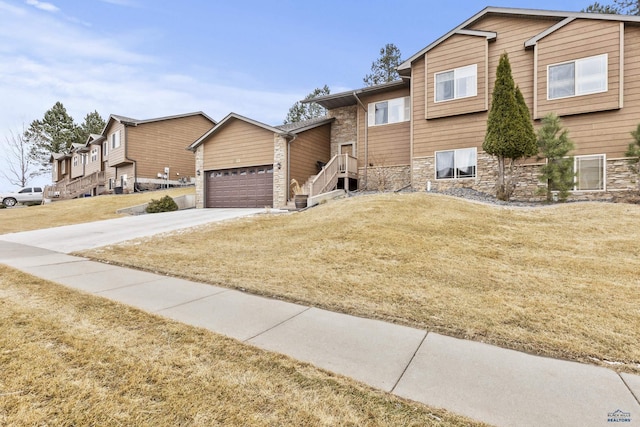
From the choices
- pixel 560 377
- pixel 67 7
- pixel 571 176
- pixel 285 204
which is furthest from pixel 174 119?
pixel 560 377

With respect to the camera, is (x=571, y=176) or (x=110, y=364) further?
(x=571, y=176)

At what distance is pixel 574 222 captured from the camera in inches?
307

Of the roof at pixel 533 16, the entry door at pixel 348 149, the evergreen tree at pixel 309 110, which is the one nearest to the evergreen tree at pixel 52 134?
the evergreen tree at pixel 309 110

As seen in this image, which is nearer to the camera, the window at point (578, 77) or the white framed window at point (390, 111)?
the window at point (578, 77)

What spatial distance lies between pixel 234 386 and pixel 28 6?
18.4m

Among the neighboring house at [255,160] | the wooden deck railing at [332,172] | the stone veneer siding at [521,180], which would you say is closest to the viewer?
the stone veneer siding at [521,180]

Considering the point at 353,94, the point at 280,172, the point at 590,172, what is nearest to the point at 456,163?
the point at 590,172

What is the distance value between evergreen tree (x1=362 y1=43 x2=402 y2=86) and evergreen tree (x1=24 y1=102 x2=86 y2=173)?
42.2m

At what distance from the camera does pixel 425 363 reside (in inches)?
102

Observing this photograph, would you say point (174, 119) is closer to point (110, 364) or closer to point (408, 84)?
point (408, 84)

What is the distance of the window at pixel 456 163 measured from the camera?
13781 mm

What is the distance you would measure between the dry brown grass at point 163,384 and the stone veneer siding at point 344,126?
1660 centimetres

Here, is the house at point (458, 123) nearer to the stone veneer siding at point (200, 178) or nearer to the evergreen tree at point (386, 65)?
the stone veneer siding at point (200, 178)

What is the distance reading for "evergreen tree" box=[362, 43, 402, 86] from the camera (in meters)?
33.2
